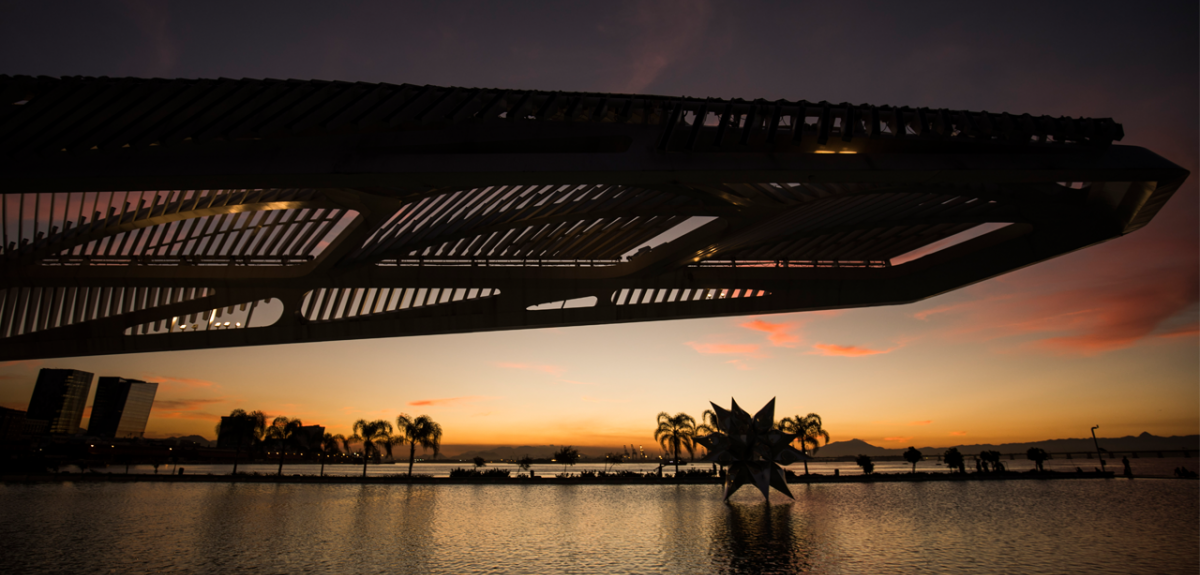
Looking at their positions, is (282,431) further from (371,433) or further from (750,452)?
(750,452)

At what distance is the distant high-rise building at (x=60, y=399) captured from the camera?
611ft

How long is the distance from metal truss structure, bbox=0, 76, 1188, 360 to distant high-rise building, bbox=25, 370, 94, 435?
742 feet

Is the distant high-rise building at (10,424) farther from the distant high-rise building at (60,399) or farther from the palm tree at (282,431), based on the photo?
the palm tree at (282,431)

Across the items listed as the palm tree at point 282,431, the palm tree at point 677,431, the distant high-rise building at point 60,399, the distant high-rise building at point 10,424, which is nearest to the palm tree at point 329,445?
the palm tree at point 282,431

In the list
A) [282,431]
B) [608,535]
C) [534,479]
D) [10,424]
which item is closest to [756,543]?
[608,535]

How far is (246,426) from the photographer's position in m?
45.0

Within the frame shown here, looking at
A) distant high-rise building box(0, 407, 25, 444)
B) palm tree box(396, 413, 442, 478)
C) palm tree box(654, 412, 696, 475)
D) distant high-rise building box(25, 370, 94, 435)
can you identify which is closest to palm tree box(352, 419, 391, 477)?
palm tree box(396, 413, 442, 478)

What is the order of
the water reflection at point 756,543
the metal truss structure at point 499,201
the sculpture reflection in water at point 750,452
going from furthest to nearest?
the sculpture reflection in water at point 750,452 < the water reflection at point 756,543 < the metal truss structure at point 499,201

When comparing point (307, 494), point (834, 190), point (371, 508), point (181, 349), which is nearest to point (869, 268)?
point (834, 190)

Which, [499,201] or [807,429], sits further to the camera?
[807,429]

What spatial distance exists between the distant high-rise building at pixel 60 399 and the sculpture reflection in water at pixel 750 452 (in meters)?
233

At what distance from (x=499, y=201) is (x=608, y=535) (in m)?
7.58

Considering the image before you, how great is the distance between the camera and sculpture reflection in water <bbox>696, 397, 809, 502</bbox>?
19.5 meters

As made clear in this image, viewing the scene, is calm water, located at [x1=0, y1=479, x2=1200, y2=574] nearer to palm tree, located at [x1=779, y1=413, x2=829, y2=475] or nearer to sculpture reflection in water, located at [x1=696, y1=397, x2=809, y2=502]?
sculpture reflection in water, located at [x1=696, y1=397, x2=809, y2=502]
